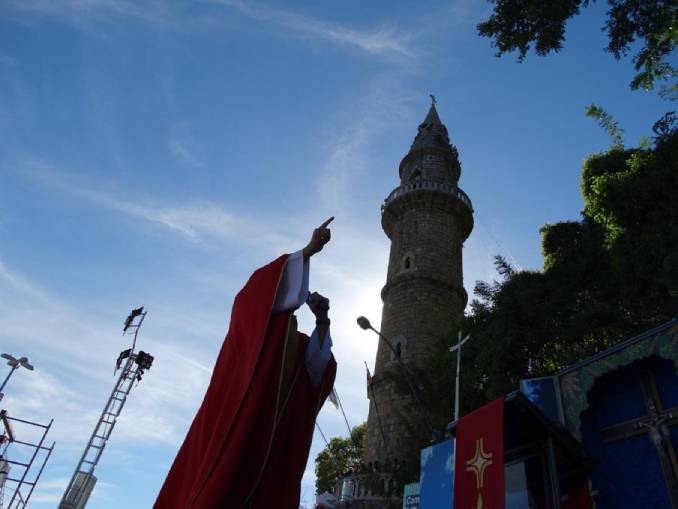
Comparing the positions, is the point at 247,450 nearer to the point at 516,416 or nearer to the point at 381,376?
the point at 516,416

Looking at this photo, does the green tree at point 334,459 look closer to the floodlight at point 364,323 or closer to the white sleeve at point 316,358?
the floodlight at point 364,323

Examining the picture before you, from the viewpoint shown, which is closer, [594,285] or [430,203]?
[594,285]

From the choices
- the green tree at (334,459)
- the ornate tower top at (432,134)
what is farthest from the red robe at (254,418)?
the ornate tower top at (432,134)

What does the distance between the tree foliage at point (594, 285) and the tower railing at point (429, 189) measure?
8540 mm

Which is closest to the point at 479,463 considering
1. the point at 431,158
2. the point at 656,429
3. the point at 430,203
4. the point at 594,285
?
the point at 656,429

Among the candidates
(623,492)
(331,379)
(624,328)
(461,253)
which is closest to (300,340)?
(331,379)

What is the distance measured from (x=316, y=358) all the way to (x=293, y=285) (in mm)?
607

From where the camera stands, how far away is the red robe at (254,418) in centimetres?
283

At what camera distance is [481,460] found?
18.9ft

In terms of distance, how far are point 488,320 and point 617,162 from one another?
19.6 ft

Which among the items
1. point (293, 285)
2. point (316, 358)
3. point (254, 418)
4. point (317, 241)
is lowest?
point (254, 418)

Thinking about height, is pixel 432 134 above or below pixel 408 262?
above

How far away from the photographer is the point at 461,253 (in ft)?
79.5

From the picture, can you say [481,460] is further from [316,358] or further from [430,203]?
[430,203]
